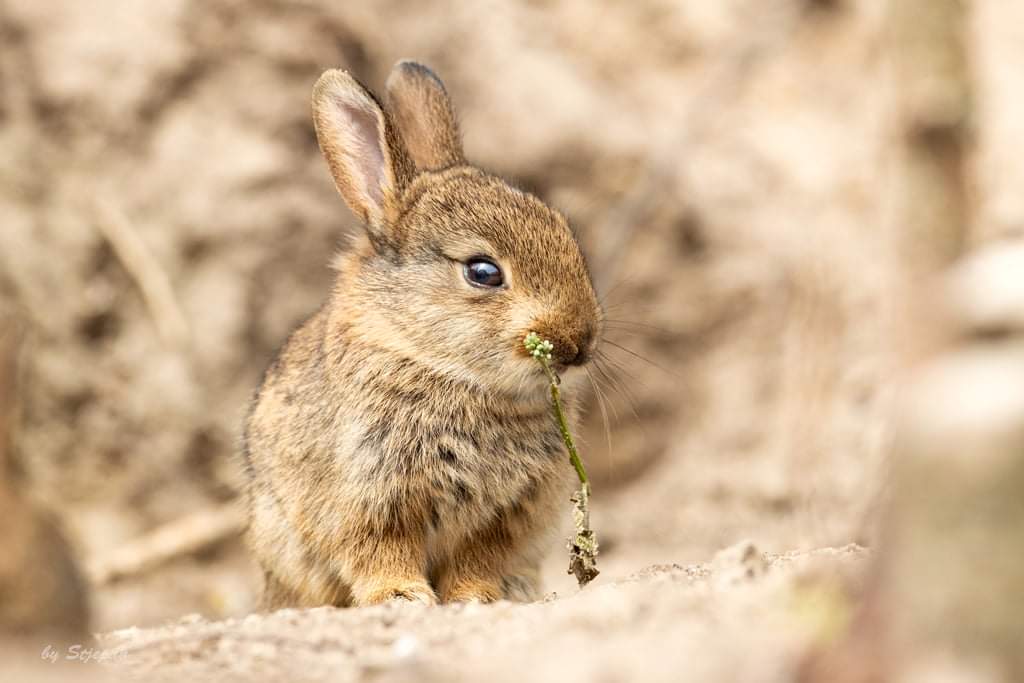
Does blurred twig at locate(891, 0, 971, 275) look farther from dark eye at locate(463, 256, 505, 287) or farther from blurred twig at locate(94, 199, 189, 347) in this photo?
blurred twig at locate(94, 199, 189, 347)

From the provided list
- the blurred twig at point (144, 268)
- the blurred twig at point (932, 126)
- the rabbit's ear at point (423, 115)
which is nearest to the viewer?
the blurred twig at point (932, 126)

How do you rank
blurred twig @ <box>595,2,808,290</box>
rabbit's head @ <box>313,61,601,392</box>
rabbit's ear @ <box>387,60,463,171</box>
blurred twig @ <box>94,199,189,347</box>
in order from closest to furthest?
rabbit's head @ <box>313,61,601,392</box>, rabbit's ear @ <box>387,60,463,171</box>, blurred twig @ <box>94,199,189,347</box>, blurred twig @ <box>595,2,808,290</box>

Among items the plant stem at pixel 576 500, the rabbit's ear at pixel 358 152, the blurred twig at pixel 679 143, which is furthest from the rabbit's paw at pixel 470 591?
the blurred twig at pixel 679 143

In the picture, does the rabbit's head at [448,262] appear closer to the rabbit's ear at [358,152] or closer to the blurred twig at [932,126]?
the rabbit's ear at [358,152]

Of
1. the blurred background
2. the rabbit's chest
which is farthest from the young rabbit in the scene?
the blurred background

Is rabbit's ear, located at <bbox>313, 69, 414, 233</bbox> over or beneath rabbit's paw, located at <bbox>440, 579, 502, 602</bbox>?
over
